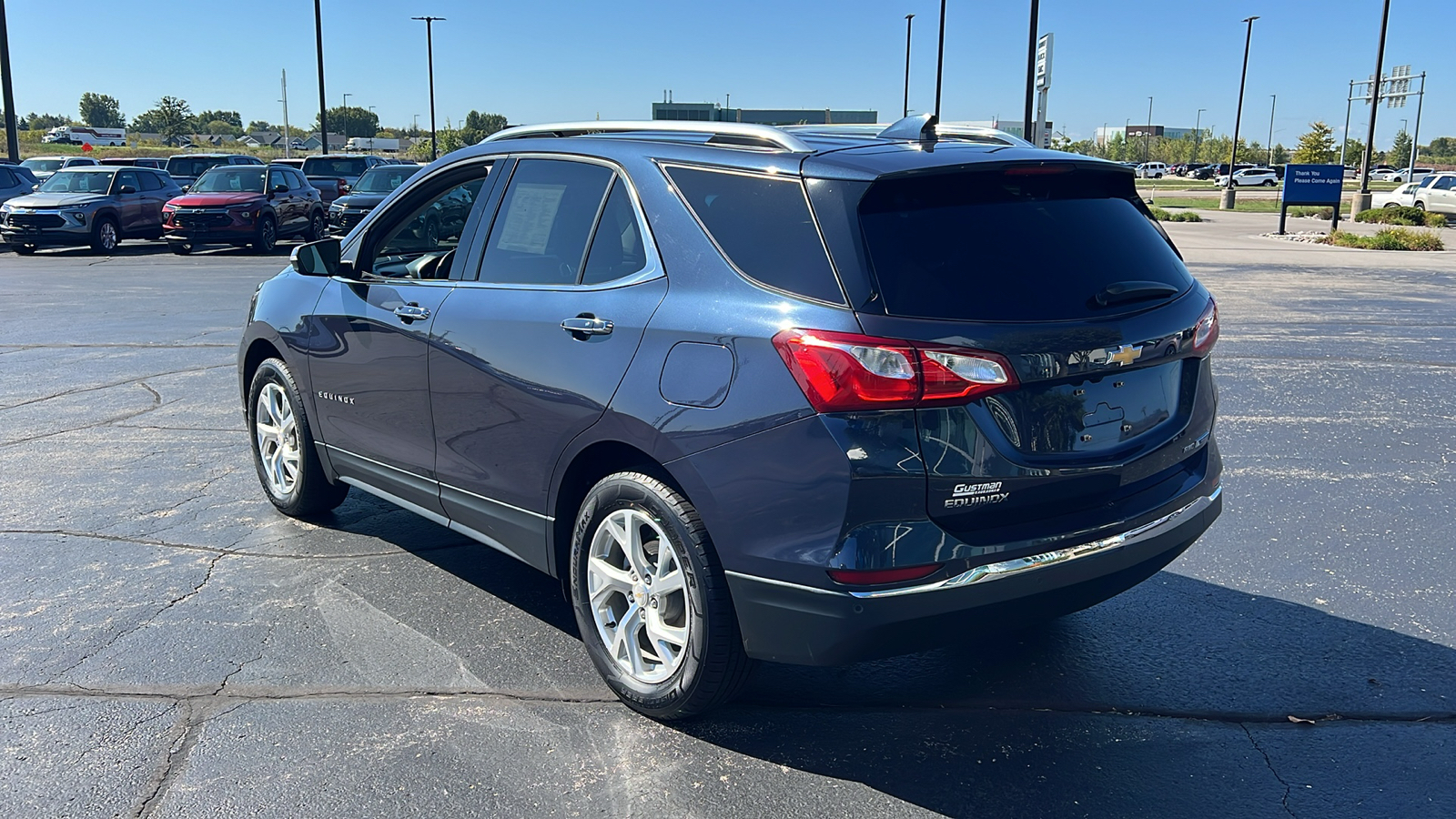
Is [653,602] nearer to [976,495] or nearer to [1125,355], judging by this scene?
[976,495]

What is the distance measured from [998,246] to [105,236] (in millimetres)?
24660

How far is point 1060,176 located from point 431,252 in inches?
115

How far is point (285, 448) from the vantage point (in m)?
5.70

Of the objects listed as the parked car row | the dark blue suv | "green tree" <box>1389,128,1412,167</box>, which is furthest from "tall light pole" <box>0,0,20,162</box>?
"green tree" <box>1389,128,1412,167</box>

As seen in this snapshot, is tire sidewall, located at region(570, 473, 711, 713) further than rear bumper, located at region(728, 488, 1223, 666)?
Yes

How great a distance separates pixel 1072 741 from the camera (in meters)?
3.53

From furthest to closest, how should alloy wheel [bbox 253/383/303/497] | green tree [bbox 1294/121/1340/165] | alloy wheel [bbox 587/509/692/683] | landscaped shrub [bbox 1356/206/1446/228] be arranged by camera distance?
green tree [bbox 1294/121/1340/165], landscaped shrub [bbox 1356/206/1446/228], alloy wheel [bbox 253/383/303/497], alloy wheel [bbox 587/509/692/683]

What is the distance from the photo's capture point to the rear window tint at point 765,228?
3.15 meters

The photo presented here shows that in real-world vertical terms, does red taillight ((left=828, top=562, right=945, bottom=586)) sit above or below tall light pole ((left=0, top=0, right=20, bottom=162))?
below

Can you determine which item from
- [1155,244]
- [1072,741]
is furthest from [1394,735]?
[1155,244]

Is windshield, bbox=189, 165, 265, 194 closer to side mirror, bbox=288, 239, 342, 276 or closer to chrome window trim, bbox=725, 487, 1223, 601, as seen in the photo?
side mirror, bbox=288, 239, 342, 276

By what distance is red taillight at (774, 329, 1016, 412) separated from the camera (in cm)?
299

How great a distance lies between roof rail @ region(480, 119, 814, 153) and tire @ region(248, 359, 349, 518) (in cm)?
177

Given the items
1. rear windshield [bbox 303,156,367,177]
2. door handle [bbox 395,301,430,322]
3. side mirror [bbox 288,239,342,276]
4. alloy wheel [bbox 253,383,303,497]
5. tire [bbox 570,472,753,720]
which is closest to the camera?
tire [bbox 570,472,753,720]
